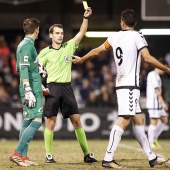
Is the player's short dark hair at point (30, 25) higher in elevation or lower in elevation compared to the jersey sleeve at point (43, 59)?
higher

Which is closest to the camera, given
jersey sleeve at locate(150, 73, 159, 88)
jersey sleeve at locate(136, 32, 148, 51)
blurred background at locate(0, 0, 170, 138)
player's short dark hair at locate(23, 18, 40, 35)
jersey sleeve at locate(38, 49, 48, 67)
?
jersey sleeve at locate(136, 32, 148, 51)

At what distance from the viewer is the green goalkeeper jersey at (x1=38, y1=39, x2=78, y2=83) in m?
11.4

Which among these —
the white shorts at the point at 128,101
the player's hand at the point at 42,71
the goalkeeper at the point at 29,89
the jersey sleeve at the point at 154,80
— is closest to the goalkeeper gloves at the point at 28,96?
the goalkeeper at the point at 29,89

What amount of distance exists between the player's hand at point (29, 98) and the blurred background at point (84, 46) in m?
6.86

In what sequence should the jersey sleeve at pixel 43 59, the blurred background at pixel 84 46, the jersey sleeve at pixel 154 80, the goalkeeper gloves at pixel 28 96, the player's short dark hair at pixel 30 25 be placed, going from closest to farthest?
the goalkeeper gloves at pixel 28 96, the player's short dark hair at pixel 30 25, the jersey sleeve at pixel 43 59, the jersey sleeve at pixel 154 80, the blurred background at pixel 84 46

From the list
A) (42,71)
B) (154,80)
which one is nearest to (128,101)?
(42,71)

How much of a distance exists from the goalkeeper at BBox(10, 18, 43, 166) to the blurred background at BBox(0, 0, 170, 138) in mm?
6399

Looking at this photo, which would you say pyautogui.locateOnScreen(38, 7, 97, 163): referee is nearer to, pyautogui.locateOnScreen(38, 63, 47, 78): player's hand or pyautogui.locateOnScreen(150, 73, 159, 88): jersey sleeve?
pyautogui.locateOnScreen(38, 63, 47, 78): player's hand

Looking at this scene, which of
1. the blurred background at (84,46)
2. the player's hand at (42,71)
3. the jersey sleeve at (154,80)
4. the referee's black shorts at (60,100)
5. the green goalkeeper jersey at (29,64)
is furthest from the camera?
the blurred background at (84,46)

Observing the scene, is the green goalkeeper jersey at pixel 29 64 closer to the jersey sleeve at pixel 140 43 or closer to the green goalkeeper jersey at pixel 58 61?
the green goalkeeper jersey at pixel 58 61

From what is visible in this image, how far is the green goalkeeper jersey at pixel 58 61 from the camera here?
11406mm

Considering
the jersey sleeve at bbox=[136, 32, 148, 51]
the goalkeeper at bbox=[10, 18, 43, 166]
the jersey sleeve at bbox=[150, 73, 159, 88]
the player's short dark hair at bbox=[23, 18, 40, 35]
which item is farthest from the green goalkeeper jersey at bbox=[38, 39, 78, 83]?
the jersey sleeve at bbox=[150, 73, 159, 88]

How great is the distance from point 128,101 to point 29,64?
1629 millimetres

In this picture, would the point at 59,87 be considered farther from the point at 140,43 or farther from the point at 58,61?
the point at 140,43
